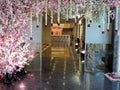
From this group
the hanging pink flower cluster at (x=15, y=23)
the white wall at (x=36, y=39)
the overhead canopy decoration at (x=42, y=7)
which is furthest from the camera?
the white wall at (x=36, y=39)

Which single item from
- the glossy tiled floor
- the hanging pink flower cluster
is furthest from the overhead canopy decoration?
the glossy tiled floor

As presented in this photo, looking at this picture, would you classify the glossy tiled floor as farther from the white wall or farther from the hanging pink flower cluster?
the hanging pink flower cluster

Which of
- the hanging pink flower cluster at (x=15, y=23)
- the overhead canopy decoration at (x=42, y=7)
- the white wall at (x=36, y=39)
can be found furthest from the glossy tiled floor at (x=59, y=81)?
the overhead canopy decoration at (x=42, y=7)

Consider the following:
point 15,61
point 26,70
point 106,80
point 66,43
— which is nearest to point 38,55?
point 26,70

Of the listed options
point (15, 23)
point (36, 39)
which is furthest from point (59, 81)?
point (36, 39)

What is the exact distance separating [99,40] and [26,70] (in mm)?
2807

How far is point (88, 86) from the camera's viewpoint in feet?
22.2

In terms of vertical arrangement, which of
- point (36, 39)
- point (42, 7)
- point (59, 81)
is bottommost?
point (59, 81)

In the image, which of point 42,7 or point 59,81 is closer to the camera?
point 42,7

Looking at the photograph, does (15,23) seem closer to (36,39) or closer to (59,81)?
(59,81)

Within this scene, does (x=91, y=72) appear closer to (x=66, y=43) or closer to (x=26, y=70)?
(x=26, y=70)

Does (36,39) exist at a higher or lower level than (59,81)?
higher

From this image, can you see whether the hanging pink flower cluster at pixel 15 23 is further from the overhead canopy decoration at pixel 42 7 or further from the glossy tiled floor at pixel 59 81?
the glossy tiled floor at pixel 59 81

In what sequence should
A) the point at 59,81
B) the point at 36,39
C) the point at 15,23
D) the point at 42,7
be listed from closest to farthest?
the point at 15,23 < the point at 42,7 < the point at 59,81 < the point at 36,39
